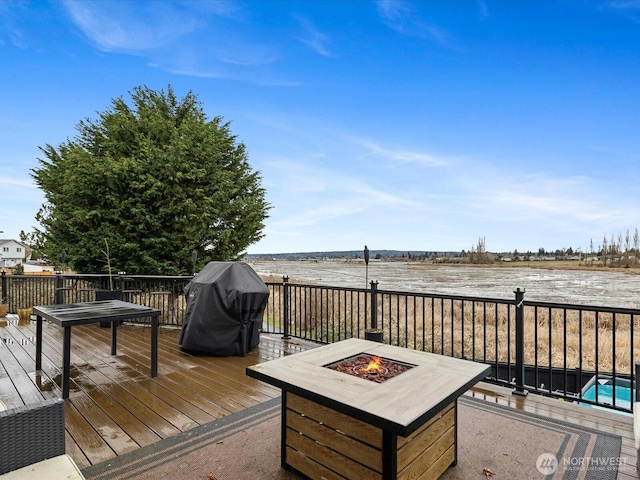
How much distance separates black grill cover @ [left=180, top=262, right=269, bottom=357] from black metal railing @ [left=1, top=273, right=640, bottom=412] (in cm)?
81

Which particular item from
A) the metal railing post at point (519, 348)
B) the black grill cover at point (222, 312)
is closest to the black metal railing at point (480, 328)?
the metal railing post at point (519, 348)

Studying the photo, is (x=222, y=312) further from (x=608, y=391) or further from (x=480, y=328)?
(x=480, y=328)

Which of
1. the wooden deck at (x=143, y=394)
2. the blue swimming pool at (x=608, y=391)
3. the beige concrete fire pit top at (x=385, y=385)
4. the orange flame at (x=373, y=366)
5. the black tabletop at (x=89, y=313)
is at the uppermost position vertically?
the black tabletop at (x=89, y=313)

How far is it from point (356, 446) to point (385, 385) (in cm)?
33

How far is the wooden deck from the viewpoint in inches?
95.7

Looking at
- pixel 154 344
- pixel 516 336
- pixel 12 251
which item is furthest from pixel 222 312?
pixel 12 251

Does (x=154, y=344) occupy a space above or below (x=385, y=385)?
below

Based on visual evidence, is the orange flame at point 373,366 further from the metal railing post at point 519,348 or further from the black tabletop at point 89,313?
the black tabletop at point 89,313

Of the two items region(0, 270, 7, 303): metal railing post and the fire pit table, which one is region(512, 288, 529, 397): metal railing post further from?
region(0, 270, 7, 303): metal railing post

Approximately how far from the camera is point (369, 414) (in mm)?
1543

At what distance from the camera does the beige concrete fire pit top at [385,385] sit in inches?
60.9

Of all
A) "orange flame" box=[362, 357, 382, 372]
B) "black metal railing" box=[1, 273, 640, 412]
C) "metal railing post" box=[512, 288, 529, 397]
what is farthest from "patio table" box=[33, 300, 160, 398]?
"metal railing post" box=[512, 288, 529, 397]

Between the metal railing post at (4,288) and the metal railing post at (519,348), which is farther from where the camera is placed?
the metal railing post at (4,288)

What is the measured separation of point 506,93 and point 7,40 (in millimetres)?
12661
